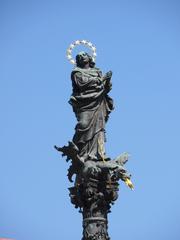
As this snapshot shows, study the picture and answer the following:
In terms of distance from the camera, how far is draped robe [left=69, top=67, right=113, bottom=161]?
15047 millimetres

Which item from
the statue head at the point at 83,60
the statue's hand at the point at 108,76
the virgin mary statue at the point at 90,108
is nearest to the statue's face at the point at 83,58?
the statue head at the point at 83,60

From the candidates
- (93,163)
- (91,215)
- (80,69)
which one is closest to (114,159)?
(93,163)

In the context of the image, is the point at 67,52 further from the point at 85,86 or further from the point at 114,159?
the point at 114,159

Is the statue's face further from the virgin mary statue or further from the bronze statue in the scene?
the virgin mary statue

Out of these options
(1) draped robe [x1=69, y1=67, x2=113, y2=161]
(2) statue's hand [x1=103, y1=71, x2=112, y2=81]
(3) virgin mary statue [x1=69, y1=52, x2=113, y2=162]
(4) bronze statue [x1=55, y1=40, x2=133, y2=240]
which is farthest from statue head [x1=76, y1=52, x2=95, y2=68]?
(2) statue's hand [x1=103, y1=71, x2=112, y2=81]

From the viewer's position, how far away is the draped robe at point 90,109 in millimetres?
15047

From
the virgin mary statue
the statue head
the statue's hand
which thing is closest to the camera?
the virgin mary statue

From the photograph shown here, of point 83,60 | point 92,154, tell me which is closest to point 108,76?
point 83,60

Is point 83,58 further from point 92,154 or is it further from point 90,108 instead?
point 92,154

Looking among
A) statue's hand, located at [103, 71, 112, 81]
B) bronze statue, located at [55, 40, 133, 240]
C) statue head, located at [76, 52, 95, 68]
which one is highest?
statue head, located at [76, 52, 95, 68]

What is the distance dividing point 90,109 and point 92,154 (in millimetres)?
1337

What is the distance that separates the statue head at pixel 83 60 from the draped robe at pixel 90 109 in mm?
272

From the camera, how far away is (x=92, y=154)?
14.8 metres

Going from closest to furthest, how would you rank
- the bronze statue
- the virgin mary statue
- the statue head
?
the bronze statue, the virgin mary statue, the statue head
